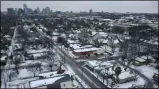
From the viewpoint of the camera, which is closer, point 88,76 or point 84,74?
point 88,76

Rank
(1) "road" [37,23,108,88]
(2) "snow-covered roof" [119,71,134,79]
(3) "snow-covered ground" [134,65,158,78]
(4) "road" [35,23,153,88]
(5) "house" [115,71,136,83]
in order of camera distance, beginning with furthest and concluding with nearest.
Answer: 1. (3) "snow-covered ground" [134,65,158,78]
2. (2) "snow-covered roof" [119,71,134,79]
3. (5) "house" [115,71,136,83]
4. (1) "road" [37,23,108,88]
5. (4) "road" [35,23,153,88]

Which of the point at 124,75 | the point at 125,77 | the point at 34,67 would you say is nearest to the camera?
the point at 125,77

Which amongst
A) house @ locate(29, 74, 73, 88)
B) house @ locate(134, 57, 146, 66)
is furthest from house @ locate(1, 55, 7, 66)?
house @ locate(134, 57, 146, 66)

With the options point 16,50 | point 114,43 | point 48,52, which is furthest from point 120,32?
point 16,50

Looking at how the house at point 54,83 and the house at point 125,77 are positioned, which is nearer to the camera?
the house at point 54,83

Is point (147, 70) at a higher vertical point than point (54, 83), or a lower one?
lower

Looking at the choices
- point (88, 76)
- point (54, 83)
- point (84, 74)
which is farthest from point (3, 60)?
point (88, 76)

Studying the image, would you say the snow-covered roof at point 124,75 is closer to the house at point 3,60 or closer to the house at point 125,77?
the house at point 125,77

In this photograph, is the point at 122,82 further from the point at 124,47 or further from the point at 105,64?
the point at 124,47

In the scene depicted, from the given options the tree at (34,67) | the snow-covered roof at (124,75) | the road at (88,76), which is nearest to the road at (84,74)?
the road at (88,76)

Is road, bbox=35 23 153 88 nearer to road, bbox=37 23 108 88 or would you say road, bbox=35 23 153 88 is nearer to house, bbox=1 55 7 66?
road, bbox=37 23 108 88

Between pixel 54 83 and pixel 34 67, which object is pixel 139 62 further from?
pixel 34 67

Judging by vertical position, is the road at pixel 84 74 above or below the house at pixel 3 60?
below
